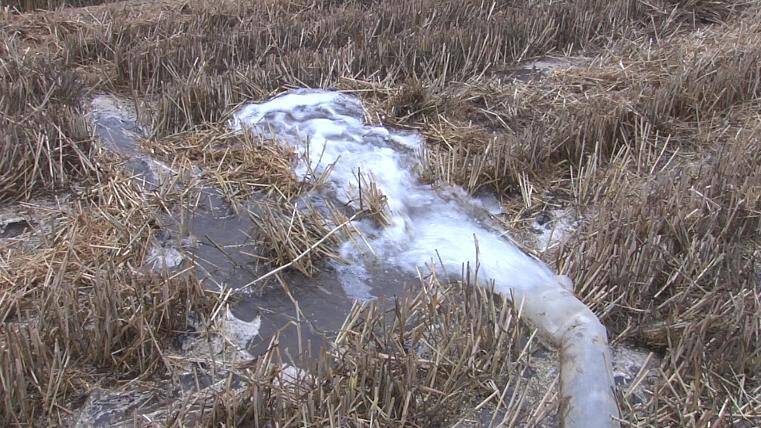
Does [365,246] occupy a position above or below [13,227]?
above

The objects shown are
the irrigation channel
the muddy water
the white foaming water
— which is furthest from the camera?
the white foaming water

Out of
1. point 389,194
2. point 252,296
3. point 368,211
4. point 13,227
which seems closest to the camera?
point 252,296

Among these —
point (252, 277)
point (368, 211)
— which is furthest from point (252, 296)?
point (368, 211)

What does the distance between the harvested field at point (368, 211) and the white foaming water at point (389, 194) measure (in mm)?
18

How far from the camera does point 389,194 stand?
11.1 ft

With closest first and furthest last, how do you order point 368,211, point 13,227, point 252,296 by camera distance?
point 252,296, point 13,227, point 368,211

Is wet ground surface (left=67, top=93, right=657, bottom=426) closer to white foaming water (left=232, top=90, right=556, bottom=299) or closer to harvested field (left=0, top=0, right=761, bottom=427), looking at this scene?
harvested field (left=0, top=0, right=761, bottom=427)

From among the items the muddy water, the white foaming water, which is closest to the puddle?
the muddy water

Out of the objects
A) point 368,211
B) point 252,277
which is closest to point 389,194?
point 368,211

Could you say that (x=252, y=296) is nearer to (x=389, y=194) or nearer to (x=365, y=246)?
(x=365, y=246)

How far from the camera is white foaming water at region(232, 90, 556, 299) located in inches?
116

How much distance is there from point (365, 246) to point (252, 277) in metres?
0.49

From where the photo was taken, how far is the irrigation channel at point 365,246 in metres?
2.45

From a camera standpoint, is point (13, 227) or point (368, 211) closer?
point (13, 227)
